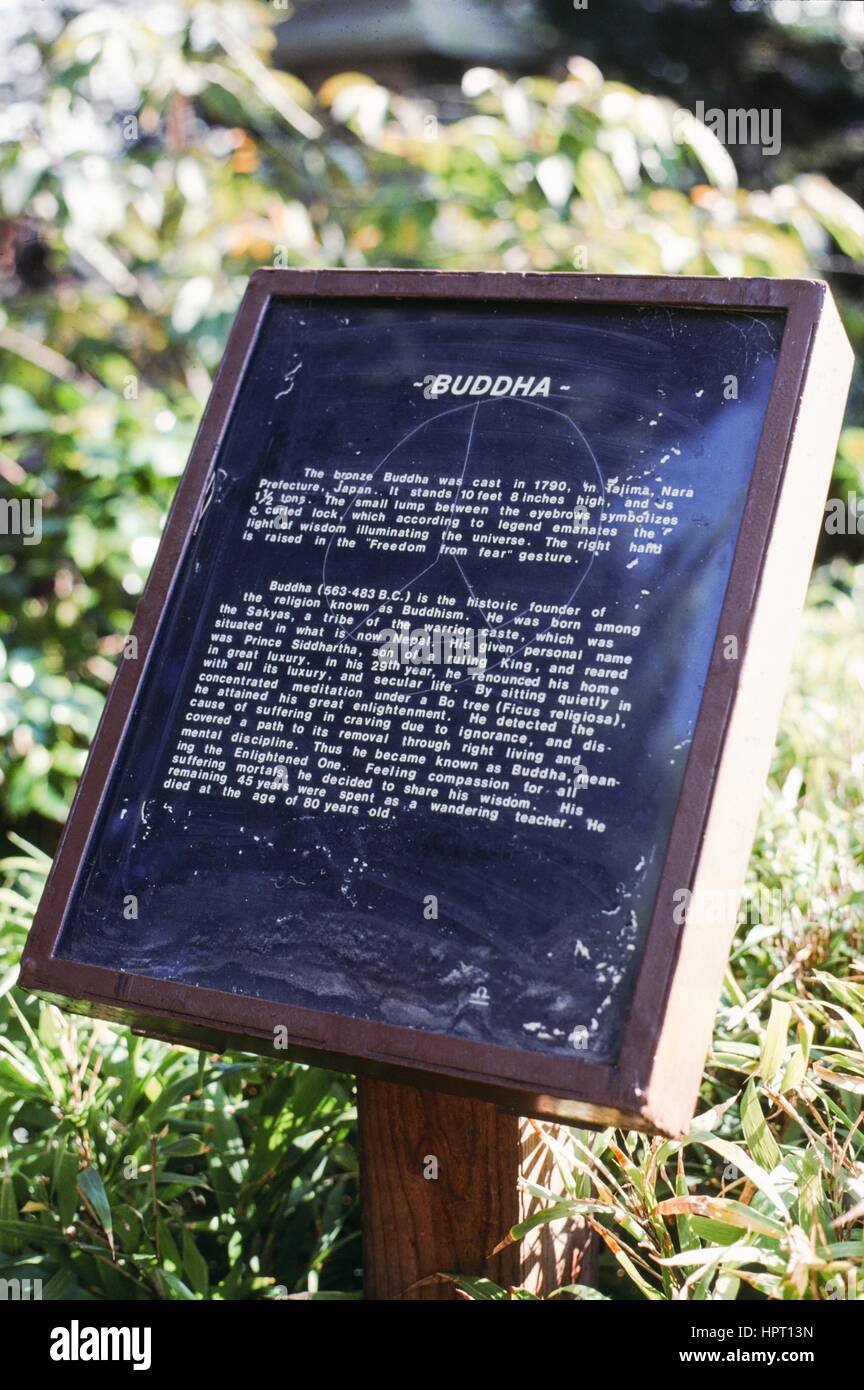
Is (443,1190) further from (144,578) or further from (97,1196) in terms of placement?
(144,578)

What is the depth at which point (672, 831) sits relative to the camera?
1553mm

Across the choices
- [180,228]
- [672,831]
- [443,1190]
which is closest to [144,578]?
[180,228]

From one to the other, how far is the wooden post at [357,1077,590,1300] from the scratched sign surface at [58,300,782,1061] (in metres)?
0.36

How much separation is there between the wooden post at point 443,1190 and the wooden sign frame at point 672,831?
0.94 ft

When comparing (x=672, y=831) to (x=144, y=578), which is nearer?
(x=672, y=831)

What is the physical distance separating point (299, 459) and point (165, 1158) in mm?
1283

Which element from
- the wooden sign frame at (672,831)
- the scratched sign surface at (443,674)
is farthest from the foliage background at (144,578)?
the scratched sign surface at (443,674)

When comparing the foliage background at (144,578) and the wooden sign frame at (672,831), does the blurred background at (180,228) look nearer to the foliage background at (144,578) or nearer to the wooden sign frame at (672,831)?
the foliage background at (144,578)

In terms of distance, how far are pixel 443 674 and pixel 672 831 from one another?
0.43m

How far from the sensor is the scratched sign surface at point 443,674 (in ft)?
5.27

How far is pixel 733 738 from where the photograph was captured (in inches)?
62.1

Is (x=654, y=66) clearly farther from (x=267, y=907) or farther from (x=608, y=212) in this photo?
(x=267, y=907)

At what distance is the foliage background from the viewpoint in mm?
1971

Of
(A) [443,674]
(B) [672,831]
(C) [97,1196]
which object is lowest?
(C) [97,1196]
